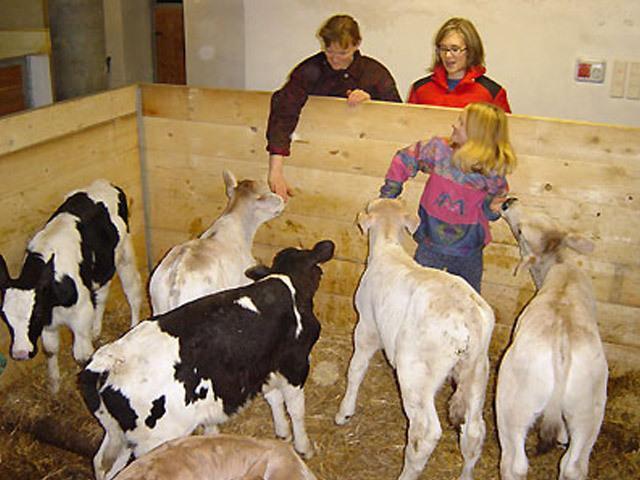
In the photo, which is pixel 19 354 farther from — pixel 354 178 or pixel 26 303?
pixel 354 178

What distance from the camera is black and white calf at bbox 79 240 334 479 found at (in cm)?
341

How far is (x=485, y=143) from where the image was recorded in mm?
4297

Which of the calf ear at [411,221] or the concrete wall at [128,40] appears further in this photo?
the concrete wall at [128,40]

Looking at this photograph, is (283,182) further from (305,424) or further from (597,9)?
(597,9)

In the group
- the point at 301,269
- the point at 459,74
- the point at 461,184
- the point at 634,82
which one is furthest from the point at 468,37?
the point at 634,82

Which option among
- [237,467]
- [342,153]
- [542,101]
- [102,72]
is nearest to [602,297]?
[342,153]

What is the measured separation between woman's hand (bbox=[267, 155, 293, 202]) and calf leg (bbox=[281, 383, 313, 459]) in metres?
1.55

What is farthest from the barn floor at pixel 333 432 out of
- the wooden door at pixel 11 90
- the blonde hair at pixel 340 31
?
the wooden door at pixel 11 90

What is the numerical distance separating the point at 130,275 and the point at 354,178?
1759mm

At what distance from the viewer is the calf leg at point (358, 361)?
4.58m

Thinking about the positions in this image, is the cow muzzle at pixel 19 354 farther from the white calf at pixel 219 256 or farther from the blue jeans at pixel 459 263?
the blue jeans at pixel 459 263

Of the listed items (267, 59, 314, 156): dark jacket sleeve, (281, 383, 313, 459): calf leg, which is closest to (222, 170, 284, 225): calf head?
→ (267, 59, 314, 156): dark jacket sleeve

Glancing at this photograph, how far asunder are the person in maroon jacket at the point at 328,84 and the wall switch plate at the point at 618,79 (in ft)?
7.39

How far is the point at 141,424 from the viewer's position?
3.43 meters
